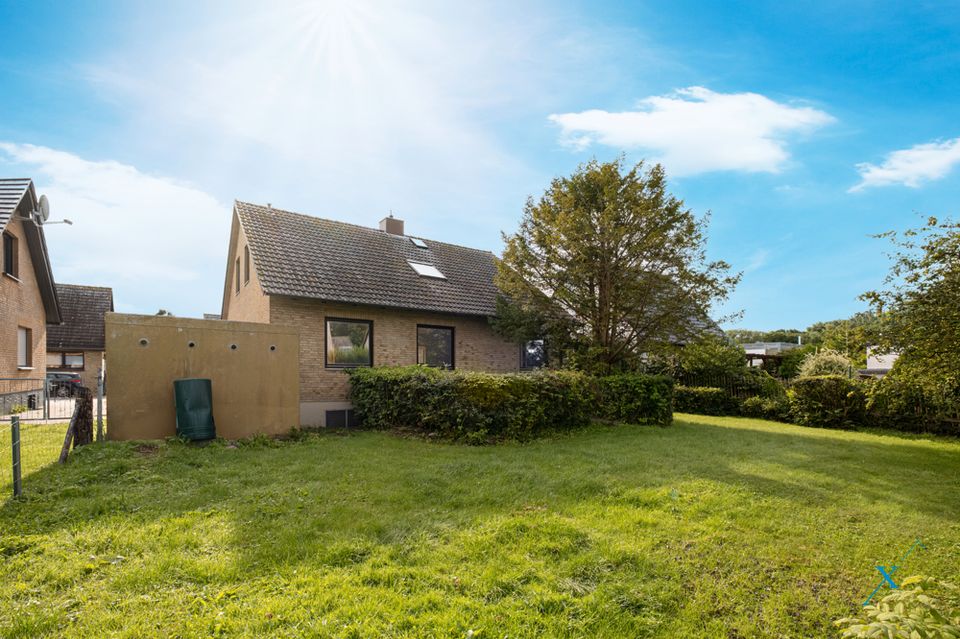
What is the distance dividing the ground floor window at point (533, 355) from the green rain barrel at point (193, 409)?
10490mm

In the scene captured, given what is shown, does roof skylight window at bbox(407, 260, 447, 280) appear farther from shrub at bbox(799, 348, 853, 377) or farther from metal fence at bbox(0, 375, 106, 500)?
shrub at bbox(799, 348, 853, 377)

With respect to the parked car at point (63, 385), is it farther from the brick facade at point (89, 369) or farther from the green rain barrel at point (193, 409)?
the green rain barrel at point (193, 409)

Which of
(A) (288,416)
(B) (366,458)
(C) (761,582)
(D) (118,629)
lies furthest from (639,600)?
(A) (288,416)

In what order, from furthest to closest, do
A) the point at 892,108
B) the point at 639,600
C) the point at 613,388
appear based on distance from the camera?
the point at 613,388
the point at 892,108
the point at 639,600

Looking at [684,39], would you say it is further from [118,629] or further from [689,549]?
[118,629]

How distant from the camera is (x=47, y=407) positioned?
12680 mm

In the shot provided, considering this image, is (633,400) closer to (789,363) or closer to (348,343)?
(348,343)

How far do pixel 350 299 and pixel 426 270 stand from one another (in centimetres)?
413

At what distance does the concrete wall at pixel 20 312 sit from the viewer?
14.9 metres

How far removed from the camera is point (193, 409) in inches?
367

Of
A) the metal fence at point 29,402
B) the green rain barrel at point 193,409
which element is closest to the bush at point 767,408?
the green rain barrel at point 193,409

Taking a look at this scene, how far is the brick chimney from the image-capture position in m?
19.4

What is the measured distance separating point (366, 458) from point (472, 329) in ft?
28.1

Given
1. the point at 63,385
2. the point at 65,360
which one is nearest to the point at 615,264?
the point at 63,385
